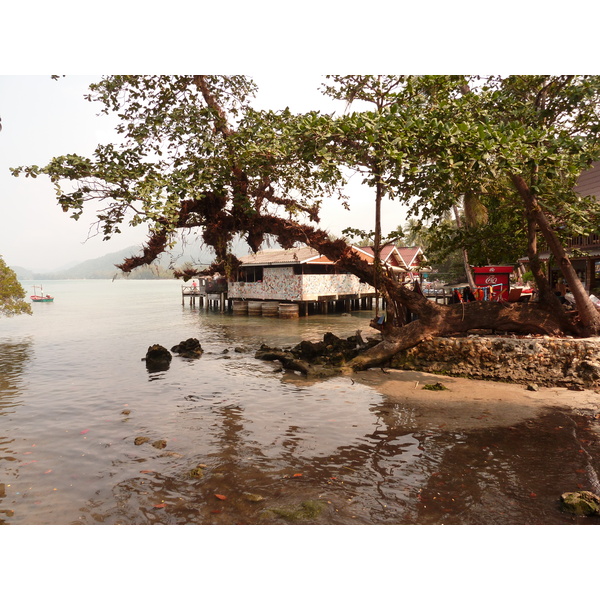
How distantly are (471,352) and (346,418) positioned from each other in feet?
15.5

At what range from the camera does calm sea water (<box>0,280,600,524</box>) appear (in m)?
5.02

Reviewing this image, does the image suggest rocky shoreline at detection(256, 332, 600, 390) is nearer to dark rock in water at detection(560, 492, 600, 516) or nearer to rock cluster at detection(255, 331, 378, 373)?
rock cluster at detection(255, 331, 378, 373)

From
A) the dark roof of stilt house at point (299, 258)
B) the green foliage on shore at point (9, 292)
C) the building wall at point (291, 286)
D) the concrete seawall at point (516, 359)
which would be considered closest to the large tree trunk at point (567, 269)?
the concrete seawall at point (516, 359)

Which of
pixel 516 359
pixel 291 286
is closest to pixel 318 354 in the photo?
pixel 516 359

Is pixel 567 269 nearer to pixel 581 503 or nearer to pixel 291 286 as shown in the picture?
pixel 581 503

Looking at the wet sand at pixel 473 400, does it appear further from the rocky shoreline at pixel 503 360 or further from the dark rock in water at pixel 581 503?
the dark rock in water at pixel 581 503

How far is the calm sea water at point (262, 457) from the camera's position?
5.02 metres

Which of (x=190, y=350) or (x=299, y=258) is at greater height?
(x=299, y=258)

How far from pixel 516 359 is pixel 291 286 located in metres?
18.3

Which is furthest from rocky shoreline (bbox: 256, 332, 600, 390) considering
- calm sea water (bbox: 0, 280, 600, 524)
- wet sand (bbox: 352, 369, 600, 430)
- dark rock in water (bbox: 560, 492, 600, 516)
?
dark rock in water (bbox: 560, 492, 600, 516)

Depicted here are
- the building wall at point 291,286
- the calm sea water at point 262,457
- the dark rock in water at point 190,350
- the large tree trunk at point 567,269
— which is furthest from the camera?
the building wall at point 291,286

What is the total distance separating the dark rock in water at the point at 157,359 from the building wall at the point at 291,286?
13.5 m

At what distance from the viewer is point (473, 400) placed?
9.47 meters

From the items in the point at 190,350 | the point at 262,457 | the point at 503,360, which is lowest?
the point at 262,457
